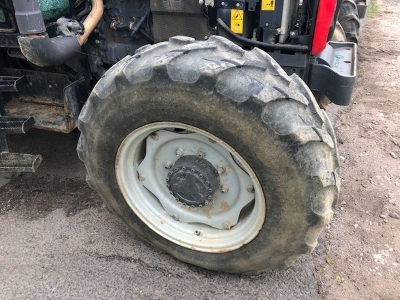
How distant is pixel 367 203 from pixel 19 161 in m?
2.63

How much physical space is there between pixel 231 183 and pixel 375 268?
1.17 metres

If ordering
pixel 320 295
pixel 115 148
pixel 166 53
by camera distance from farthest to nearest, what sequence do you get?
pixel 320 295
pixel 115 148
pixel 166 53

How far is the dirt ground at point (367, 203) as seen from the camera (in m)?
2.54

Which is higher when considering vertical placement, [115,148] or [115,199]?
[115,148]

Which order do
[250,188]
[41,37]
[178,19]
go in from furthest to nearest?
1. [178,19]
2. [41,37]
3. [250,188]

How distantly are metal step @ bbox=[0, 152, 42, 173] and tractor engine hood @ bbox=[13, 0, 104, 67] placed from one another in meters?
0.70

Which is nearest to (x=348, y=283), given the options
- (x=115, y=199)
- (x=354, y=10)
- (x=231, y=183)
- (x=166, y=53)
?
(x=231, y=183)

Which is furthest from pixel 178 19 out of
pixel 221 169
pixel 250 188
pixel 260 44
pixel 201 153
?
pixel 250 188

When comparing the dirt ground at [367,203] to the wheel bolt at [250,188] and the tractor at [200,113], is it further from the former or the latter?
the wheel bolt at [250,188]

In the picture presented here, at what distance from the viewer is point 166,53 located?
76.7 inches

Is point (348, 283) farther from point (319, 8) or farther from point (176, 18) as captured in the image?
point (176, 18)

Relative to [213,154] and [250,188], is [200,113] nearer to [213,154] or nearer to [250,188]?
[213,154]

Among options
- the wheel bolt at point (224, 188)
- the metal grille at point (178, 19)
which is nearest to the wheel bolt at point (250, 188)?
the wheel bolt at point (224, 188)

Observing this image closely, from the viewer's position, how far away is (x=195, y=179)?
226 centimetres
